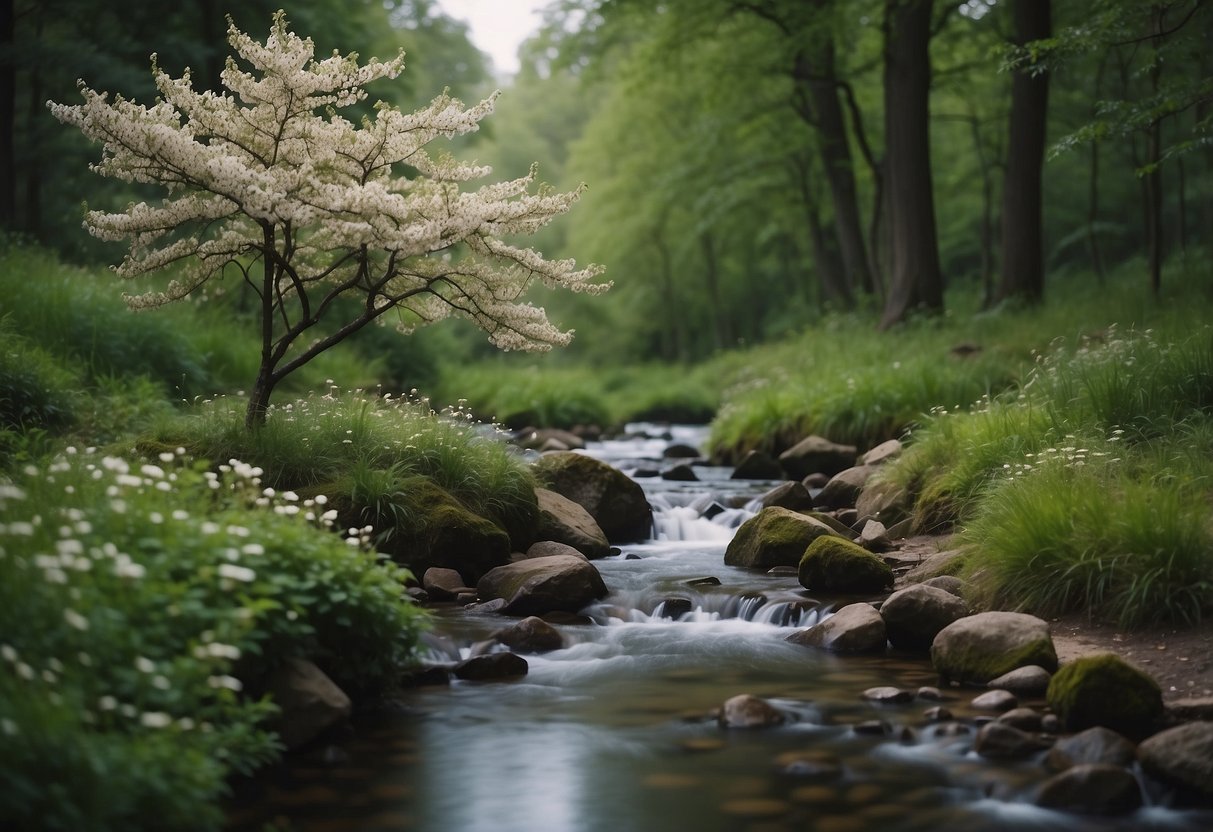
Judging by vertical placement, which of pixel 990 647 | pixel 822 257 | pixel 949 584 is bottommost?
pixel 990 647

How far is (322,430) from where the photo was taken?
934cm

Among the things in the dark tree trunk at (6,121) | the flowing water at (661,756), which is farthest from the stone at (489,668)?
the dark tree trunk at (6,121)

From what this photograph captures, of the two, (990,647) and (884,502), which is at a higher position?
(884,502)

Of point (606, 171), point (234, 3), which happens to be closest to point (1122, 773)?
point (234, 3)

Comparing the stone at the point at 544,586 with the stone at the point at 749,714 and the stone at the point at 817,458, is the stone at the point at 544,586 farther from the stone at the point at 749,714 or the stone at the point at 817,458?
the stone at the point at 817,458

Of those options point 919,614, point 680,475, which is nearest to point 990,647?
point 919,614

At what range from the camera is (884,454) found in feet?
39.5

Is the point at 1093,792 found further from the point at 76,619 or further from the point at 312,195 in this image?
the point at 312,195

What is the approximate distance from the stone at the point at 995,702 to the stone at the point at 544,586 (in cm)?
318

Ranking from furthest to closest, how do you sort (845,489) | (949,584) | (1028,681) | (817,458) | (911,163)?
1. (911,163)
2. (817,458)
3. (845,489)
4. (949,584)
5. (1028,681)

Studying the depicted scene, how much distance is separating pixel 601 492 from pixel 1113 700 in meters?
6.39

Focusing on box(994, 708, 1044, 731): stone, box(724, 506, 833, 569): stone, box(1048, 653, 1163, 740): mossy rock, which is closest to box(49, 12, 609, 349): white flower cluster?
box(724, 506, 833, 569): stone

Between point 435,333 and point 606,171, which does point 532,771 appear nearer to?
point 435,333

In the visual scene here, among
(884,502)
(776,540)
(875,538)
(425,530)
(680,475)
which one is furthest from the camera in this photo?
(680,475)
